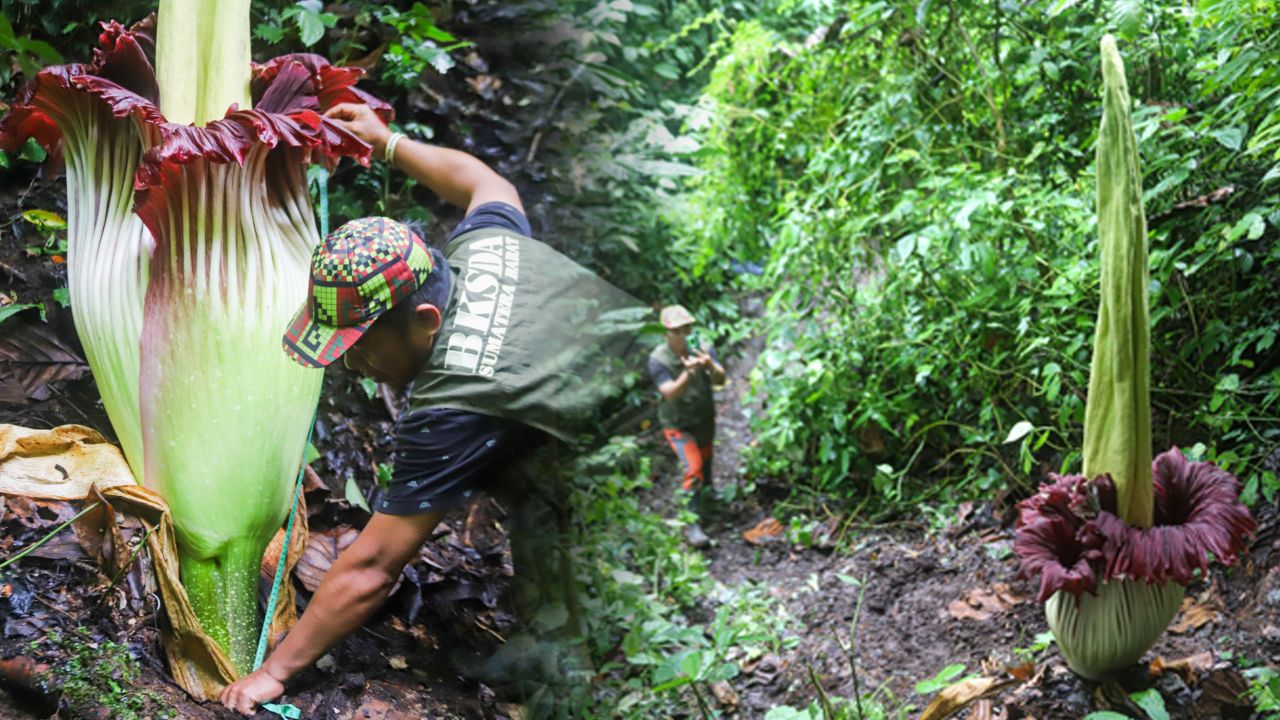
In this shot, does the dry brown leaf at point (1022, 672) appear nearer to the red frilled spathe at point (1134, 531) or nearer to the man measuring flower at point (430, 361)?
the red frilled spathe at point (1134, 531)

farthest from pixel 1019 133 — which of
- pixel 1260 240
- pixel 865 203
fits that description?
pixel 1260 240

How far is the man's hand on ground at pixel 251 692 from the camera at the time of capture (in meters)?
0.95

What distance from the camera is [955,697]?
1529 mm

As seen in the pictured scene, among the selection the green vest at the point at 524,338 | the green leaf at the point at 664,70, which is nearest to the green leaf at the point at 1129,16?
the green leaf at the point at 664,70

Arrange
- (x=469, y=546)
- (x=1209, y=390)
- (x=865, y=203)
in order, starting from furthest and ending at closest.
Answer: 1. (x=865, y=203)
2. (x=1209, y=390)
3. (x=469, y=546)

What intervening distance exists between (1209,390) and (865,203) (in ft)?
4.07

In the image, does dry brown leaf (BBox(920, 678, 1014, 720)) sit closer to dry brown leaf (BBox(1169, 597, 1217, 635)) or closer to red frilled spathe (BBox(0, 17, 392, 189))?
dry brown leaf (BBox(1169, 597, 1217, 635))

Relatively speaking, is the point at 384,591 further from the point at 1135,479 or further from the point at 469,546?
the point at 1135,479

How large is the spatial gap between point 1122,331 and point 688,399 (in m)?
1.08

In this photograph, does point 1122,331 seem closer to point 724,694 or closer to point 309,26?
point 724,694

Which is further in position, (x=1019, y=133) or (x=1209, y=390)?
(x=1019, y=133)

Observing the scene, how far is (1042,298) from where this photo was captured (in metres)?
2.62

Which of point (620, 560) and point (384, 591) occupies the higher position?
point (384, 591)

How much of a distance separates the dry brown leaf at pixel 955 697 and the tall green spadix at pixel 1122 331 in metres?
0.49
